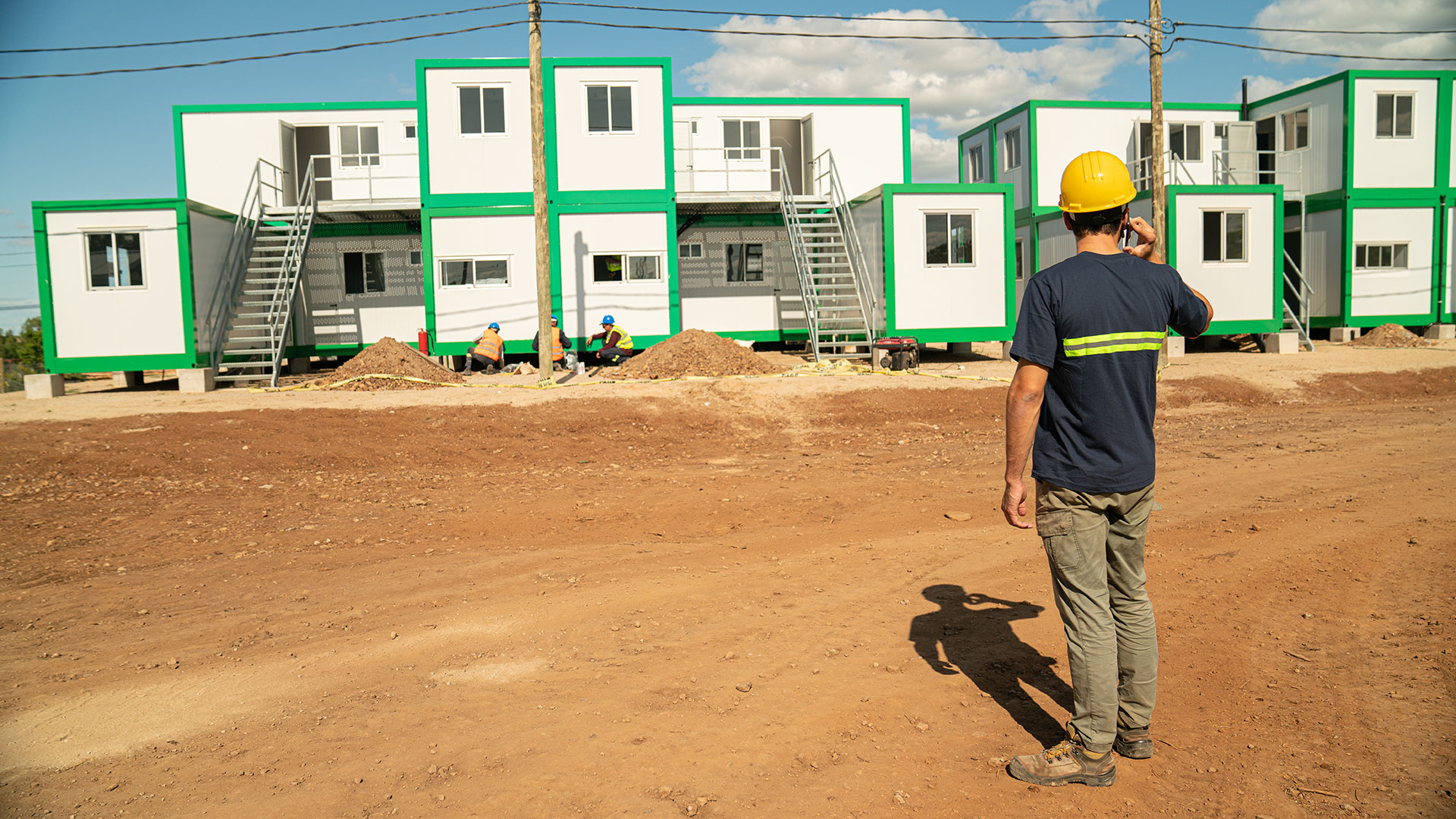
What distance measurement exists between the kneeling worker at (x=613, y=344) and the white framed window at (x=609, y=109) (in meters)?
4.67

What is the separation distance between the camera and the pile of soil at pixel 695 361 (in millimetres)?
17516

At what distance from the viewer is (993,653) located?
4.64m

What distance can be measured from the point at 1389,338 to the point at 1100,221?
85.6 feet

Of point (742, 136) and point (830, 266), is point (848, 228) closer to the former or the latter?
point (830, 266)

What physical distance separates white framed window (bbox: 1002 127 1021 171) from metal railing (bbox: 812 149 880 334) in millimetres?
7655

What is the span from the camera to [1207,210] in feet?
75.6

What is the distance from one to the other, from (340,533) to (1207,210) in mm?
22687

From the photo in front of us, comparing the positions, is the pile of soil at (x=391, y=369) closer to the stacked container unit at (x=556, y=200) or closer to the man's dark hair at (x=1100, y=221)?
the stacked container unit at (x=556, y=200)

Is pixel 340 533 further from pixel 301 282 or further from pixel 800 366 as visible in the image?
pixel 301 282

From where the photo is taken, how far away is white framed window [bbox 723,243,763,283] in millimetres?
24859

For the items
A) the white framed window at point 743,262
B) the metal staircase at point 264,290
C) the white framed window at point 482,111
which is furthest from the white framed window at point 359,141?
the white framed window at point 743,262

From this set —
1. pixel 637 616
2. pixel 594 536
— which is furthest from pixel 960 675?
pixel 594 536

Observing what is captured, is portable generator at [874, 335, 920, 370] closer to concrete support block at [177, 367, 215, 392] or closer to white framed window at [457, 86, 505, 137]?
white framed window at [457, 86, 505, 137]

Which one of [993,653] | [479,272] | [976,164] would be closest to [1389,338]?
[976,164]
